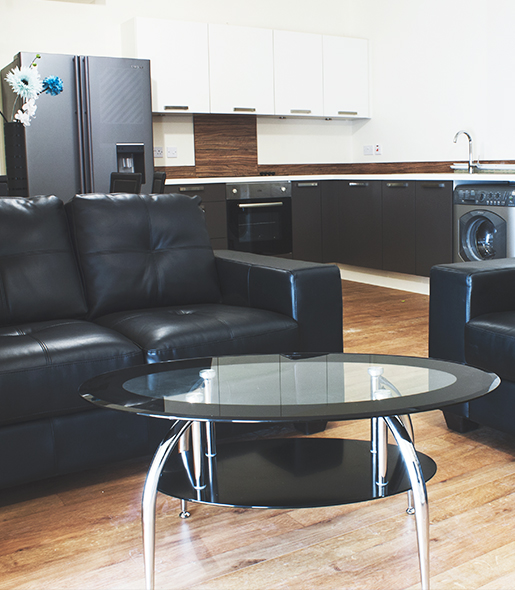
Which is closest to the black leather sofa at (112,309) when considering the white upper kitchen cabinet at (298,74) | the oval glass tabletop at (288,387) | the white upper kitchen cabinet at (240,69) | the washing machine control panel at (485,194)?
the oval glass tabletop at (288,387)

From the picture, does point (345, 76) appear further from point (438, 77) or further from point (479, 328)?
point (479, 328)

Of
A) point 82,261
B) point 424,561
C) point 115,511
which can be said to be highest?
point 82,261

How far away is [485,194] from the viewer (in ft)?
14.9

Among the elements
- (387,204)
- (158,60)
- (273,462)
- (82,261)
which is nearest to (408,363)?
(273,462)

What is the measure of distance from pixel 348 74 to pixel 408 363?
5.15m

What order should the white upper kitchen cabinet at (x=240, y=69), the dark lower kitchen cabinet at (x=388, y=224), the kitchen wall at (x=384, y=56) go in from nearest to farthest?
the dark lower kitchen cabinet at (x=388, y=224) → the kitchen wall at (x=384, y=56) → the white upper kitchen cabinet at (x=240, y=69)

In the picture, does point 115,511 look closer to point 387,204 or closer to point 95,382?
point 95,382

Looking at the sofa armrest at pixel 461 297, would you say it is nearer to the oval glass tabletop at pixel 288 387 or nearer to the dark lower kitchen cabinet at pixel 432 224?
the oval glass tabletop at pixel 288 387

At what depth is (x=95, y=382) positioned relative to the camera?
153 cm

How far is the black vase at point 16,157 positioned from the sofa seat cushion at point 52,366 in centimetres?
93

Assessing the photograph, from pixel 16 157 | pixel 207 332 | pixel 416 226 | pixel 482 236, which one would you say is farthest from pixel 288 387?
pixel 416 226

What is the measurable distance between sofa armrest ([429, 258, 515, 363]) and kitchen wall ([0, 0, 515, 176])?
3025 millimetres

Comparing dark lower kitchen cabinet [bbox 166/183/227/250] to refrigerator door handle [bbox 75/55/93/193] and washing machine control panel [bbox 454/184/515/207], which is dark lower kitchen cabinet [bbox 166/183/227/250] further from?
washing machine control panel [bbox 454/184/515/207]

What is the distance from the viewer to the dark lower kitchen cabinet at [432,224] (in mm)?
4930
